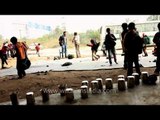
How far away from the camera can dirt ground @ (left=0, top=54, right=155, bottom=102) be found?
354 inches

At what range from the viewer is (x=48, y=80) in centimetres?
1016

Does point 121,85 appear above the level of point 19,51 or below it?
below

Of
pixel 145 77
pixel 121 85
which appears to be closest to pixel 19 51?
pixel 121 85

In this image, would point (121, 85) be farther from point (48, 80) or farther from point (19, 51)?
point (19, 51)

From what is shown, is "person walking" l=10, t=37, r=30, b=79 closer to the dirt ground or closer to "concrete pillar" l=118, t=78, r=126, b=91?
the dirt ground

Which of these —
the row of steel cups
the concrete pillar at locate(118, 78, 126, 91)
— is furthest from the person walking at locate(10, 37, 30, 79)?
the concrete pillar at locate(118, 78, 126, 91)

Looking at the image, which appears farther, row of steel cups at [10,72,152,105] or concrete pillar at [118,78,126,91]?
concrete pillar at [118,78,126,91]

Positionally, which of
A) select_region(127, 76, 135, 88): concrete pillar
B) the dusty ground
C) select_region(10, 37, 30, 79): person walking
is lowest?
the dusty ground

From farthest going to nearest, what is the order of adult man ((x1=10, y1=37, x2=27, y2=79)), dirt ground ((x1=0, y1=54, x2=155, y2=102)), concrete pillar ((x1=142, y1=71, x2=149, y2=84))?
adult man ((x1=10, y1=37, x2=27, y2=79)) < dirt ground ((x1=0, y1=54, x2=155, y2=102)) < concrete pillar ((x1=142, y1=71, x2=149, y2=84))

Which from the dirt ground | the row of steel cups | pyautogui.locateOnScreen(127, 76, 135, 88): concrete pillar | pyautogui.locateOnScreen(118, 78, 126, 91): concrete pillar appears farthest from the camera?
the dirt ground
